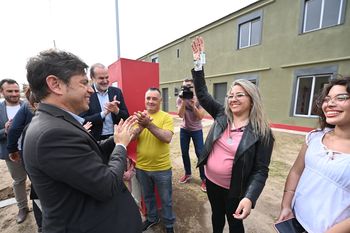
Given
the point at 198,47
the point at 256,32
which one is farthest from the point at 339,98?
the point at 256,32

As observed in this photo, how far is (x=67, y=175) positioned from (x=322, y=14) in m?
9.20

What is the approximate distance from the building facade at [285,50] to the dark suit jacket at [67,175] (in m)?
4.77

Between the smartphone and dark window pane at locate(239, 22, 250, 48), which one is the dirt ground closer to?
the smartphone

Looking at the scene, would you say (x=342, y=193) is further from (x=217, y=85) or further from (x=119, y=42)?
(x=217, y=85)

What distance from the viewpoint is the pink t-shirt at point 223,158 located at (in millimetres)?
1688

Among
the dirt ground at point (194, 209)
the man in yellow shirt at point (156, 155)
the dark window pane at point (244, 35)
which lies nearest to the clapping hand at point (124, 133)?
the man in yellow shirt at point (156, 155)

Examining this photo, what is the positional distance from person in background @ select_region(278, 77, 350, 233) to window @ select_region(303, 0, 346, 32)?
741cm

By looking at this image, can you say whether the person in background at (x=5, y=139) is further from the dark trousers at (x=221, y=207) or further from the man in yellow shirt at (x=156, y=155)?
the dark trousers at (x=221, y=207)

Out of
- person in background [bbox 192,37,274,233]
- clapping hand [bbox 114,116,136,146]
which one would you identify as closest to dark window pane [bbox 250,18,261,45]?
person in background [bbox 192,37,274,233]

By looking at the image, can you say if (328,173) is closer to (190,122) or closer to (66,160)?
(66,160)

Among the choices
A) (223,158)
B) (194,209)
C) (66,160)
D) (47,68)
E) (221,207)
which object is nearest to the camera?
(66,160)

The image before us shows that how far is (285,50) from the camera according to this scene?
785 cm

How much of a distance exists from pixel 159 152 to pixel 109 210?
113 centimetres

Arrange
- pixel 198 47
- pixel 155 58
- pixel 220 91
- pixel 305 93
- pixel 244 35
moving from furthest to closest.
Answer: pixel 155 58 → pixel 220 91 → pixel 244 35 → pixel 305 93 → pixel 198 47
